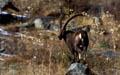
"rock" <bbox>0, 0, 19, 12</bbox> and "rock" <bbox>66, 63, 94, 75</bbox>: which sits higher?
"rock" <bbox>0, 0, 19, 12</bbox>

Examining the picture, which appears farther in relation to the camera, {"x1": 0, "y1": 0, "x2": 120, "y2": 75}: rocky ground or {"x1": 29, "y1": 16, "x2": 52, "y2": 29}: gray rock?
{"x1": 29, "y1": 16, "x2": 52, "y2": 29}: gray rock

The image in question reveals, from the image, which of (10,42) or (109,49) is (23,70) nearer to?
(10,42)

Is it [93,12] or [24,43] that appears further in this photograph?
[93,12]

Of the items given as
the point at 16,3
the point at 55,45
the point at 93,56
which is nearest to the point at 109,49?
the point at 93,56

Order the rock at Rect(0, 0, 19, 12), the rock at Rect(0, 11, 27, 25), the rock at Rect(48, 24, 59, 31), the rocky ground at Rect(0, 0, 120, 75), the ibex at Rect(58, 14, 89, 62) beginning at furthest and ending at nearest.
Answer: the rock at Rect(0, 0, 19, 12), the rock at Rect(0, 11, 27, 25), the rock at Rect(48, 24, 59, 31), the rocky ground at Rect(0, 0, 120, 75), the ibex at Rect(58, 14, 89, 62)

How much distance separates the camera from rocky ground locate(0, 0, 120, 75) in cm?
662

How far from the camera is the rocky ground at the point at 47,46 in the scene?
6625 mm

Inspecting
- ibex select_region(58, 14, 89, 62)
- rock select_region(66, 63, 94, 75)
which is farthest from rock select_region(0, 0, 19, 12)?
rock select_region(66, 63, 94, 75)

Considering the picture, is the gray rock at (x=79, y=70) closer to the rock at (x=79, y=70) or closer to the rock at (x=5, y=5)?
the rock at (x=79, y=70)

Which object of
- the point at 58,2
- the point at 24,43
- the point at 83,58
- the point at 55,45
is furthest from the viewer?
the point at 58,2

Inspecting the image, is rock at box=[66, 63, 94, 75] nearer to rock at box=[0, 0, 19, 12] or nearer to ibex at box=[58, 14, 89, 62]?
ibex at box=[58, 14, 89, 62]

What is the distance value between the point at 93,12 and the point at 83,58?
6.39 meters

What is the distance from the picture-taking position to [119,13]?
11953 millimetres

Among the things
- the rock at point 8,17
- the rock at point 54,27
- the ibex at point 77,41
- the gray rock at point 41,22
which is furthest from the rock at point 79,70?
the rock at point 8,17
